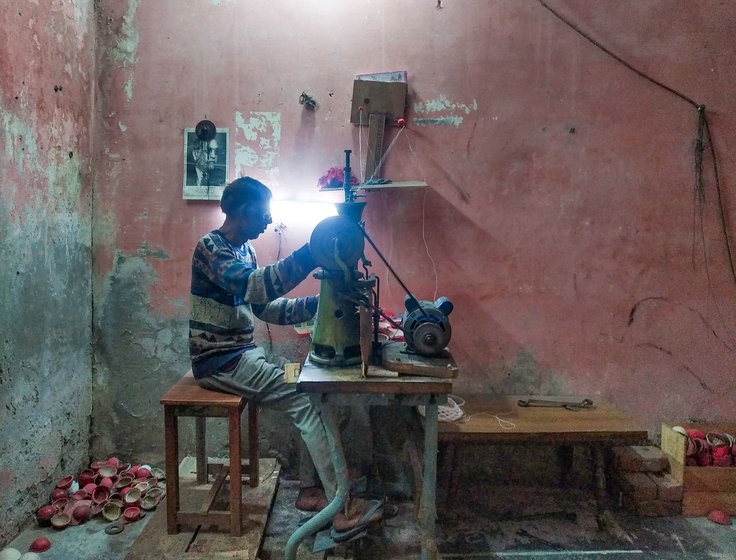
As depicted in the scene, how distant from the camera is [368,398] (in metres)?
2.23

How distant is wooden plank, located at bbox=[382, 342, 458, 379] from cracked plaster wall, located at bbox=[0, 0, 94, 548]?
6.05ft

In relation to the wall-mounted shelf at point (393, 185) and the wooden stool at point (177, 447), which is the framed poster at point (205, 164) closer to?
the wall-mounted shelf at point (393, 185)

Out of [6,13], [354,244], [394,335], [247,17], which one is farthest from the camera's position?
[247,17]

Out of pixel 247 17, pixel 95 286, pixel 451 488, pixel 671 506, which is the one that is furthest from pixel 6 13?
pixel 671 506

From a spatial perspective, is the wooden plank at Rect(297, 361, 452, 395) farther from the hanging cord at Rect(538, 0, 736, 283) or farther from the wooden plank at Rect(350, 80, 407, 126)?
the hanging cord at Rect(538, 0, 736, 283)

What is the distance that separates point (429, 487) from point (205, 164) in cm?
223

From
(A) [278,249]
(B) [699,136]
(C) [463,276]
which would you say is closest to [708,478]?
(C) [463,276]

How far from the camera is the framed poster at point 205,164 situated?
129 inches

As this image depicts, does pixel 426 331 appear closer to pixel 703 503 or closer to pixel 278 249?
pixel 278 249

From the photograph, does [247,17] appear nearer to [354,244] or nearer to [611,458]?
[354,244]

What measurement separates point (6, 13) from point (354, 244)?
1982 millimetres

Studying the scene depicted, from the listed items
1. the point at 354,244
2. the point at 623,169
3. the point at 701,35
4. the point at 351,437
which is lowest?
the point at 351,437

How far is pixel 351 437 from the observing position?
11.0 feet

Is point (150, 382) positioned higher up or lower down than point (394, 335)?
lower down
